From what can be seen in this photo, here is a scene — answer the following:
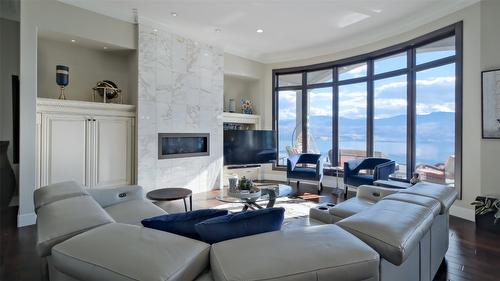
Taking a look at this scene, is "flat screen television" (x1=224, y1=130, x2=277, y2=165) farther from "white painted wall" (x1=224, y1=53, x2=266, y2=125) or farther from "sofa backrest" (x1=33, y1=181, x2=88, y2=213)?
"sofa backrest" (x1=33, y1=181, x2=88, y2=213)

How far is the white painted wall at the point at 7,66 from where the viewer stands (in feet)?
11.7

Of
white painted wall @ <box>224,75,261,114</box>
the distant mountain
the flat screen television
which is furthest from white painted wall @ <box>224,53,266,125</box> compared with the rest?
the flat screen television

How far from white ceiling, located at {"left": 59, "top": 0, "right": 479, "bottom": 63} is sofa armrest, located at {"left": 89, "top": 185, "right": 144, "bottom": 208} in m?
2.89

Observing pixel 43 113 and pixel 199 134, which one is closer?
pixel 43 113

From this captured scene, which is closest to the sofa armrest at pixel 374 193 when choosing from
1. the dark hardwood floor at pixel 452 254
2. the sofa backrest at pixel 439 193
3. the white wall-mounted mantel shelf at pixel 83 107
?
the sofa backrest at pixel 439 193

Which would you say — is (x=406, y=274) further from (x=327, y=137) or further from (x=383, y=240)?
(x=327, y=137)

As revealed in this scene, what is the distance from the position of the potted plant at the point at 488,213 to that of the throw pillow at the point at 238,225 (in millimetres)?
3400

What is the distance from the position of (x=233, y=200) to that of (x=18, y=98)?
3.24 m

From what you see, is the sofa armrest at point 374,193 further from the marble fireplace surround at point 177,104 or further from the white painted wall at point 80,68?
the white painted wall at point 80,68

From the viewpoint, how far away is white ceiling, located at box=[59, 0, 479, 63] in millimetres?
4137

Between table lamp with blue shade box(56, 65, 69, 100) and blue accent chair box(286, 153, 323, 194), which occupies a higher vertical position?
table lamp with blue shade box(56, 65, 69, 100)

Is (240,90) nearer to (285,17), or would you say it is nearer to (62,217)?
(285,17)

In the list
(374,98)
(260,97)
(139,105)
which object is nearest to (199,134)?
(139,105)

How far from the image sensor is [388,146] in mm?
5434
